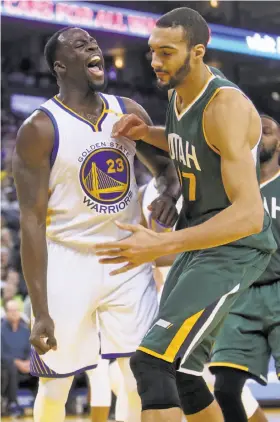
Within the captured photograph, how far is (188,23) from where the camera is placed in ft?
10.4

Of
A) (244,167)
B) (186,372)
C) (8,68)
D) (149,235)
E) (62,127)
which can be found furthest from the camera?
(8,68)

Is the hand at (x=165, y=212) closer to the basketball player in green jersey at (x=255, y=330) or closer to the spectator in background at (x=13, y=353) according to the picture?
the basketball player in green jersey at (x=255, y=330)

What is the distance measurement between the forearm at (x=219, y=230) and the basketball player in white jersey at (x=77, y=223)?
79 centimetres

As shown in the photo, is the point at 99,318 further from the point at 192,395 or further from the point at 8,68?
the point at 8,68

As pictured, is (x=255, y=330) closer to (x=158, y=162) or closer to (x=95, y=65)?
(x=158, y=162)

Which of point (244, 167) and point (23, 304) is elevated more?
point (244, 167)

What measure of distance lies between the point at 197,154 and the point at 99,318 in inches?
38.3

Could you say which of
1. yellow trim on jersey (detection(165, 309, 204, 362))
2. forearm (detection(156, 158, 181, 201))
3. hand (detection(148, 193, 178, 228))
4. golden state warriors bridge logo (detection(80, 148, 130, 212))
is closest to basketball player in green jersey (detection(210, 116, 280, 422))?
forearm (detection(156, 158, 181, 201))

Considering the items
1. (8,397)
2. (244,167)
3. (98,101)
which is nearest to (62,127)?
(98,101)

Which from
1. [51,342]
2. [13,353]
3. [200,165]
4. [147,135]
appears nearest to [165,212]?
[147,135]

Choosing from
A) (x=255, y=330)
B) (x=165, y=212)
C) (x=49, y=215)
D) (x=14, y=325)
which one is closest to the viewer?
(x=165, y=212)

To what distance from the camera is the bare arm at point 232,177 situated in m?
2.86

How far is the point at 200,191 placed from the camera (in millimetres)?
3238

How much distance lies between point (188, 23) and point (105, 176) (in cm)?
84
